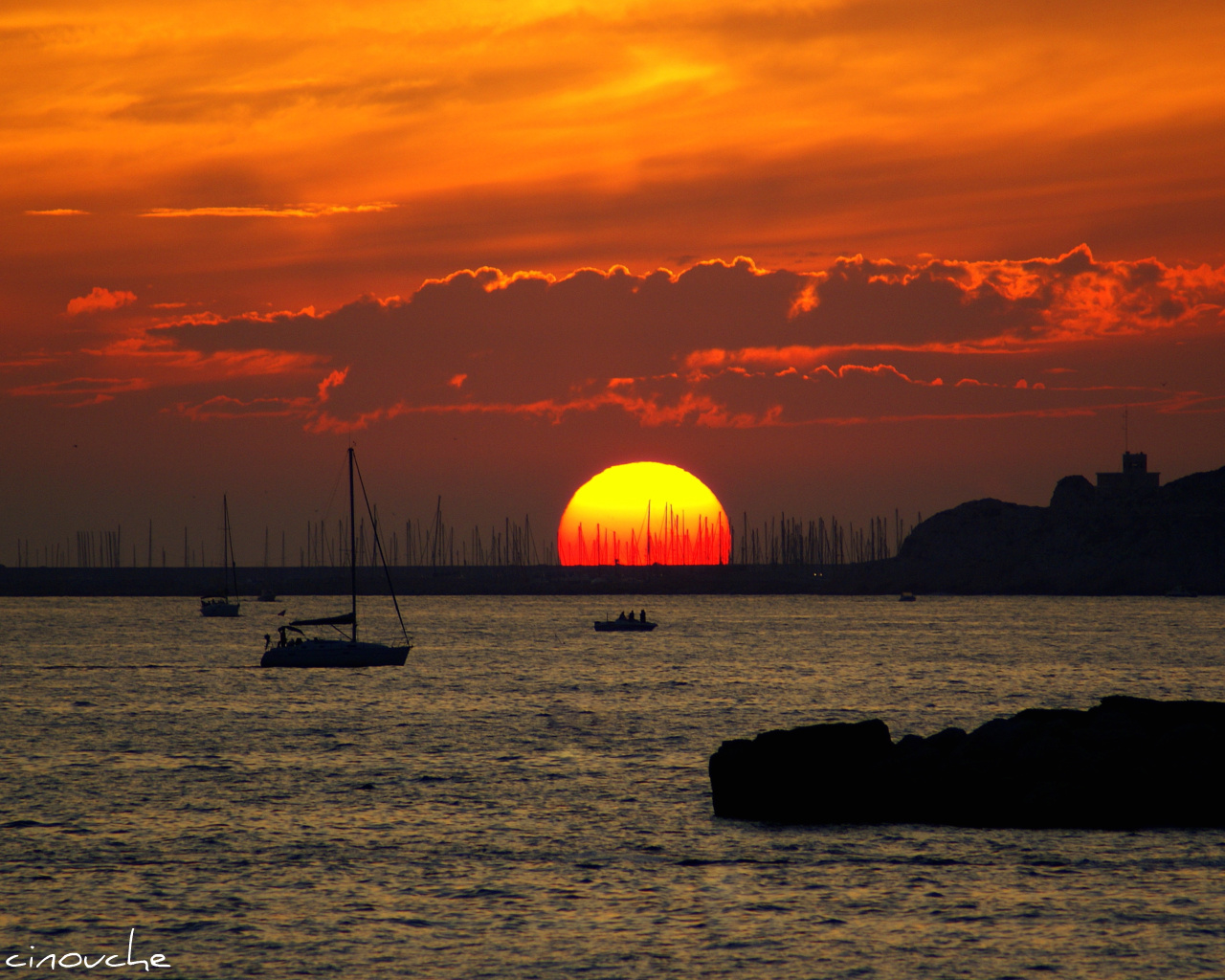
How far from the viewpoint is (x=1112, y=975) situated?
74.4 feet

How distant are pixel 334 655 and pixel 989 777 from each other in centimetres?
5734

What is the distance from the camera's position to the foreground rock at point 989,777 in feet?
113

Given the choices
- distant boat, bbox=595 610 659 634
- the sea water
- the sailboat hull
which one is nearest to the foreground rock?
the sea water

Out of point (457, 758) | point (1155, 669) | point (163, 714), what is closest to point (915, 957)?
point (457, 758)

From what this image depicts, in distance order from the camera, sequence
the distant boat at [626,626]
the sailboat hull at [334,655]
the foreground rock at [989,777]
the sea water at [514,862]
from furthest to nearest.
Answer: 1. the distant boat at [626,626]
2. the sailboat hull at [334,655]
3. the foreground rock at [989,777]
4. the sea water at [514,862]

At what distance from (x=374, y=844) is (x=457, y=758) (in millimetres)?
16132

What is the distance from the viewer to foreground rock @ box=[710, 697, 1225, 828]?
113 ft

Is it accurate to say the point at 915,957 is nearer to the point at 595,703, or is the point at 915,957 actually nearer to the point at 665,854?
the point at 665,854

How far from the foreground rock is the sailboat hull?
2059 inches

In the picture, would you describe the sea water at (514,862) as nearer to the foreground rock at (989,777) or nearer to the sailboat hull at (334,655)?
the foreground rock at (989,777)

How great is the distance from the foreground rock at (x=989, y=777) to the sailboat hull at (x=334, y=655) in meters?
52.3

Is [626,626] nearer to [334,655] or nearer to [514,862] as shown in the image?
[334,655]

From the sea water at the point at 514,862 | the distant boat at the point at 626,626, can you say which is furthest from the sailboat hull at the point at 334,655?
the distant boat at the point at 626,626

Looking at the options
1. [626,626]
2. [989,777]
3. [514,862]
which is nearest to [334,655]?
[514,862]
